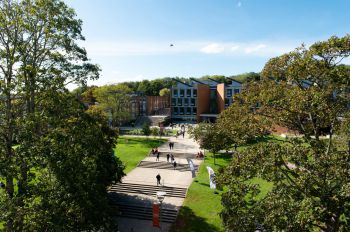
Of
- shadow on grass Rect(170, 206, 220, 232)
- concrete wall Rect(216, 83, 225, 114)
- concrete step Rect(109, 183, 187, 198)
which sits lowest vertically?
shadow on grass Rect(170, 206, 220, 232)

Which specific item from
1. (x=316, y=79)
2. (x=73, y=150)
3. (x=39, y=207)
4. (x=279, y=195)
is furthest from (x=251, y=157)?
(x=39, y=207)

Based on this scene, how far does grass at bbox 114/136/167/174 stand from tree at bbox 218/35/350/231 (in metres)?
23.5

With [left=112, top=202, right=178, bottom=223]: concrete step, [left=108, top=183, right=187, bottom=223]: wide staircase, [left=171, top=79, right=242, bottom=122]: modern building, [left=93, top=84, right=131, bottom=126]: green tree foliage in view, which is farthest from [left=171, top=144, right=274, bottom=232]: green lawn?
[left=171, top=79, right=242, bottom=122]: modern building

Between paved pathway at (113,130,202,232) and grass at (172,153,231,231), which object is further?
paved pathway at (113,130,202,232)

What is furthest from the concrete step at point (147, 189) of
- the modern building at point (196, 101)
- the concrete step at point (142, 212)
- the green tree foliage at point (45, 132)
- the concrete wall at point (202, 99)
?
the concrete wall at point (202, 99)

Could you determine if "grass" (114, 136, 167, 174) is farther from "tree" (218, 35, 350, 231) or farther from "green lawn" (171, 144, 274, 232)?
"tree" (218, 35, 350, 231)

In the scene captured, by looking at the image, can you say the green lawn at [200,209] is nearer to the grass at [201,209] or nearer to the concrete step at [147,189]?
the grass at [201,209]

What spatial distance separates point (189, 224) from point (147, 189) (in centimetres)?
792

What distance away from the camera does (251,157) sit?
1297cm

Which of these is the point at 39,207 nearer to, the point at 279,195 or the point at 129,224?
the point at 279,195

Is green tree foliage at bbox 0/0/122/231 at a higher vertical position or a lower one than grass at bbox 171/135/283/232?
higher

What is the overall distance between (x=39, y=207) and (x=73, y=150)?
2681 mm

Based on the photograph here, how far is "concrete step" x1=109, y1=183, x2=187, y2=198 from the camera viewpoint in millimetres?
29152

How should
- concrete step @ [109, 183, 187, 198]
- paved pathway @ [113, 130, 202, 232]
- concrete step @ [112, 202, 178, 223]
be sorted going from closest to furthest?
paved pathway @ [113, 130, 202, 232], concrete step @ [112, 202, 178, 223], concrete step @ [109, 183, 187, 198]
